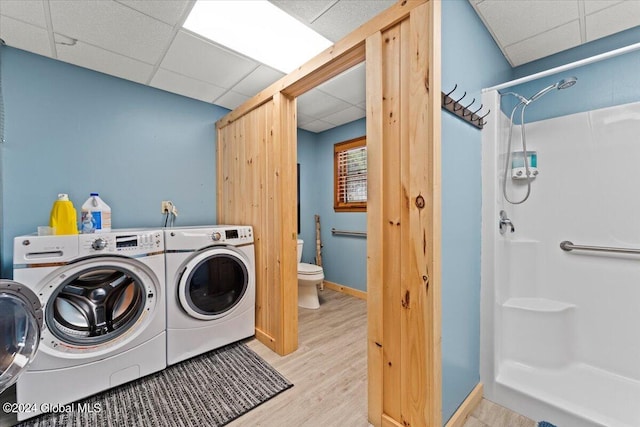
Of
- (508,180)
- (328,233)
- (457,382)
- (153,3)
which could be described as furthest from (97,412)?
(508,180)

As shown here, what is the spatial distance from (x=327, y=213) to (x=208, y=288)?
2005mm

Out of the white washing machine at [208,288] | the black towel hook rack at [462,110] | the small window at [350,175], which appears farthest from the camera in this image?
the small window at [350,175]

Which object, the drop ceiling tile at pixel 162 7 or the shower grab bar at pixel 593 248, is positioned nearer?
the drop ceiling tile at pixel 162 7

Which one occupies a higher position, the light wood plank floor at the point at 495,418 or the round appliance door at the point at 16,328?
the round appliance door at the point at 16,328

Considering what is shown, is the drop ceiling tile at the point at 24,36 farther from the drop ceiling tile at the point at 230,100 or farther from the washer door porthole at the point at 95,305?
the washer door porthole at the point at 95,305

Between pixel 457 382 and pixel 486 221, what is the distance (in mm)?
916

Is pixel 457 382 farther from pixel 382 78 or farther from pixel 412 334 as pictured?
pixel 382 78

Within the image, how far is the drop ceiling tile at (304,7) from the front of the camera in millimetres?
1401

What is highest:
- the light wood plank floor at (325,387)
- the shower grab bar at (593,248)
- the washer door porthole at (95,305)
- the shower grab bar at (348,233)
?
the shower grab bar at (593,248)

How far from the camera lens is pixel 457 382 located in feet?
4.32

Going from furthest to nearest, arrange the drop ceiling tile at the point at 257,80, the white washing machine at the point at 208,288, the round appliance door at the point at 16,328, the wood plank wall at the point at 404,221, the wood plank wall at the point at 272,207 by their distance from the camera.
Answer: the drop ceiling tile at the point at 257,80 → the wood plank wall at the point at 272,207 → the white washing machine at the point at 208,288 → the wood plank wall at the point at 404,221 → the round appliance door at the point at 16,328

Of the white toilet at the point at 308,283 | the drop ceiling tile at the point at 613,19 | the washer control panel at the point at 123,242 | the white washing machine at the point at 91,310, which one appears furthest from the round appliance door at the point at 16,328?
the drop ceiling tile at the point at 613,19

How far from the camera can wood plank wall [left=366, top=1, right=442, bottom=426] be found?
1087mm

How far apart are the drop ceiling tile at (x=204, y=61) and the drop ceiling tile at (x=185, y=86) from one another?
0.28 ft
